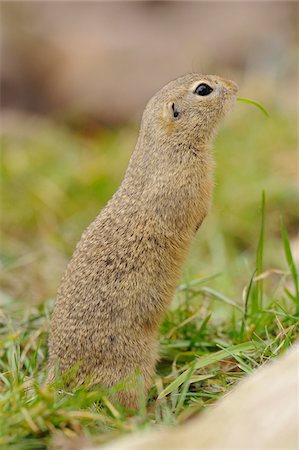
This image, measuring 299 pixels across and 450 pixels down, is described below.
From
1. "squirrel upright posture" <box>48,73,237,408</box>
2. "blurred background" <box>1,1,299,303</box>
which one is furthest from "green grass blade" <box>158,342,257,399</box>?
"blurred background" <box>1,1,299,303</box>

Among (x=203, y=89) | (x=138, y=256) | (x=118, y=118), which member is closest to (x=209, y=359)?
(x=138, y=256)

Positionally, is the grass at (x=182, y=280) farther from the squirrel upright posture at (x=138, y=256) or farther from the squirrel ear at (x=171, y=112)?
the squirrel ear at (x=171, y=112)

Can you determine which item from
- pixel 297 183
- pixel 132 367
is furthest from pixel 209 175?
pixel 297 183

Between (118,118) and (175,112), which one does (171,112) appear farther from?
(118,118)

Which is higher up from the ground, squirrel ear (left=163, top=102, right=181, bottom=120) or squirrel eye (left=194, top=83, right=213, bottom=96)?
squirrel eye (left=194, top=83, right=213, bottom=96)

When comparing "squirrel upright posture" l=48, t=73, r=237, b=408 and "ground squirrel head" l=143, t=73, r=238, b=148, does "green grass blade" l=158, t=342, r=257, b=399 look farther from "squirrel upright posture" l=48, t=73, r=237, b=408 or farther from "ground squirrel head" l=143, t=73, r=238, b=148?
"ground squirrel head" l=143, t=73, r=238, b=148
